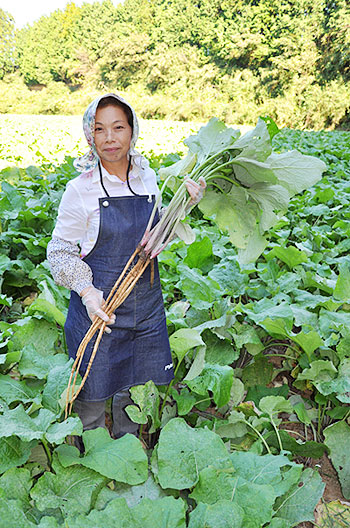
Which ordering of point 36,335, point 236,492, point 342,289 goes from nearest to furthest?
point 236,492
point 36,335
point 342,289

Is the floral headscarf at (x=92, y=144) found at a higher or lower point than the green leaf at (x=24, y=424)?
higher

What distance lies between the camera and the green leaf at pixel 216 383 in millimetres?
1671

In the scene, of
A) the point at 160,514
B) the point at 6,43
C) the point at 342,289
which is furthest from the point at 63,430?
the point at 6,43

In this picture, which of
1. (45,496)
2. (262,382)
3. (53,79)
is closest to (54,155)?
(262,382)

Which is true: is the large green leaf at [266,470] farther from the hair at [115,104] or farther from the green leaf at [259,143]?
the hair at [115,104]

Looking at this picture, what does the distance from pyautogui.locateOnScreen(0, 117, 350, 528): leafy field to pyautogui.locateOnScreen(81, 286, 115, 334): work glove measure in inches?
9.1

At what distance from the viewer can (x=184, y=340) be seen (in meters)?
1.75

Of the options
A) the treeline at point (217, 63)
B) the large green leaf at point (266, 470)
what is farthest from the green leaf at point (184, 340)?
the treeline at point (217, 63)

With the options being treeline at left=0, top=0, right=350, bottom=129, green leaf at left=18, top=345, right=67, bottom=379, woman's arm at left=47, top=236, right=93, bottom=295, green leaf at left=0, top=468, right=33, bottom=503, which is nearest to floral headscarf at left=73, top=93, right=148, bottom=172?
woman's arm at left=47, top=236, right=93, bottom=295

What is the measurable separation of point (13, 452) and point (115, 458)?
322mm

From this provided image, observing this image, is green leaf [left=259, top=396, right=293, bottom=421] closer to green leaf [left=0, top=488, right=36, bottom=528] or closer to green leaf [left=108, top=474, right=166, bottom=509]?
green leaf [left=108, top=474, right=166, bottom=509]

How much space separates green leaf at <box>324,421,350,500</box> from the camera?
1704mm

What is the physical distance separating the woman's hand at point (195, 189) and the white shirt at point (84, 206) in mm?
224

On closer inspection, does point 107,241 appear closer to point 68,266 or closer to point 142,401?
point 68,266
